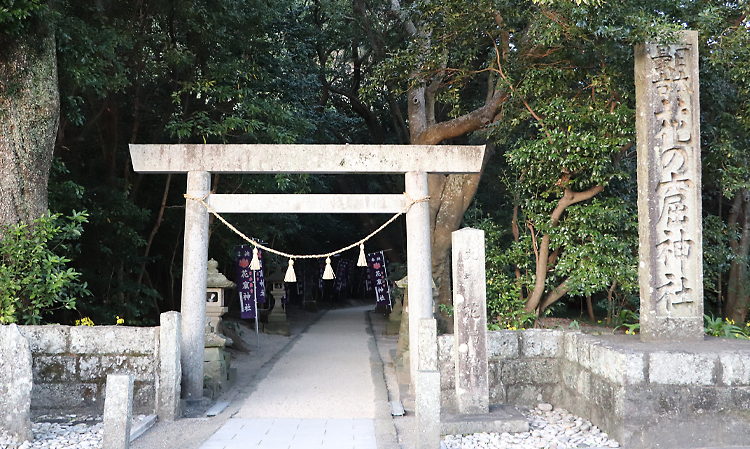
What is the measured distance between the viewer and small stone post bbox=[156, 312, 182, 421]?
6406 mm

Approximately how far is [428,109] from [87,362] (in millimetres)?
9504

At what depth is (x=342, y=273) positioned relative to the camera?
29000 mm

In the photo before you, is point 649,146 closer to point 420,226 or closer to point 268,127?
point 420,226

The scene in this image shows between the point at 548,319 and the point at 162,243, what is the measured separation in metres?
10.2

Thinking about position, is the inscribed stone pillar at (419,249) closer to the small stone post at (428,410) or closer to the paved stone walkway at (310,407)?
the paved stone walkway at (310,407)

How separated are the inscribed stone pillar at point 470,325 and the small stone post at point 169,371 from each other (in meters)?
3.22

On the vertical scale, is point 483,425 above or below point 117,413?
below

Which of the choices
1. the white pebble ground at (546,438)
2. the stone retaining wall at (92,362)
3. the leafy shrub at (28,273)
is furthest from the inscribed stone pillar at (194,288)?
the white pebble ground at (546,438)

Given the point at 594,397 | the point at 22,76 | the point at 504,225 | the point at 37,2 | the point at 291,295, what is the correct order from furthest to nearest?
1. the point at 291,295
2. the point at 504,225
3. the point at 22,76
4. the point at 37,2
5. the point at 594,397

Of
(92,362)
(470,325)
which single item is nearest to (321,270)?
(92,362)

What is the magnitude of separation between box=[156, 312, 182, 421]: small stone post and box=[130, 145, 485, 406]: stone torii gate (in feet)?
1.88

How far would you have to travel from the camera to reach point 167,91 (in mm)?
12570

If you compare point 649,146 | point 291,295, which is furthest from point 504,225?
point 291,295

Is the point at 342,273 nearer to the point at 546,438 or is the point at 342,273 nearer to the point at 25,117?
the point at 25,117
